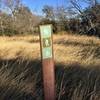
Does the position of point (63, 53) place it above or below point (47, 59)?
below

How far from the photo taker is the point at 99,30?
36.7 meters

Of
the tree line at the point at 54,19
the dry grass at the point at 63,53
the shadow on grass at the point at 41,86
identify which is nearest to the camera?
the shadow on grass at the point at 41,86

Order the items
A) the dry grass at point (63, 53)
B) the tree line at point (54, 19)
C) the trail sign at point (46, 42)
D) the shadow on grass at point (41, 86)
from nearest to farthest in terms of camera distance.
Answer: the trail sign at point (46, 42)
the shadow on grass at point (41, 86)
the dry grass at point (63, 53)
the tree line at point (54, 19)

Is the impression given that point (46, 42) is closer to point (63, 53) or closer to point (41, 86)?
point (41, 86)

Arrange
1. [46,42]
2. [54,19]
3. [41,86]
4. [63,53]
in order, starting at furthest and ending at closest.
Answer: [54,19], [63,53], [41,86], [46,42]

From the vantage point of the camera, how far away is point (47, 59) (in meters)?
4.16

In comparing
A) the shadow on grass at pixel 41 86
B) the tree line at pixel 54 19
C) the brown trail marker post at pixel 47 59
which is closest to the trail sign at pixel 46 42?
the brown trail marker post at pixel 47 59

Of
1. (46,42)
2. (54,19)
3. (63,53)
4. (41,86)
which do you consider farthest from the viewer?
(54,19)

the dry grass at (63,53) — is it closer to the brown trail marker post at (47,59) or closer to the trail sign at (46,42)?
the brown trail marker post at (47,59)

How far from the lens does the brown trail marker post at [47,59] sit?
13.4 feet

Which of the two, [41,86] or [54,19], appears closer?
[41,86]

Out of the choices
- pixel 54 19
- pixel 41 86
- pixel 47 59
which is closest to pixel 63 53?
pixel 41 86

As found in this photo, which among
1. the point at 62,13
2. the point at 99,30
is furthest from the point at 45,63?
the point at 62,13

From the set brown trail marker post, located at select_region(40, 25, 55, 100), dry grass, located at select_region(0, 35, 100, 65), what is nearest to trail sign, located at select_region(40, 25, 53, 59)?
brown trail marker post, located at select_region(40, 25, 55, 100)
